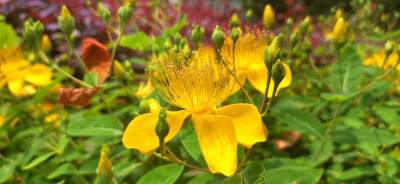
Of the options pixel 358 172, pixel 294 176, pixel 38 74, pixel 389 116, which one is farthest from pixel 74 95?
pixel 389 116

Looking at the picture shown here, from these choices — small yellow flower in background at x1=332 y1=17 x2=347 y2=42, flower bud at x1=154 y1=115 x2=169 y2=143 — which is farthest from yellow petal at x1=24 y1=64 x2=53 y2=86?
small yellow flower in background at x1=332 y1=17 x2=347 y2=42

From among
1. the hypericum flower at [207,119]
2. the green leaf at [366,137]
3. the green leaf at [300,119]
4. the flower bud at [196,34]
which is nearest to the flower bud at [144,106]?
the hypericum flower at [207,119]

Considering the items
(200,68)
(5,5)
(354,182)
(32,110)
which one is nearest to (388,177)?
(354,182)

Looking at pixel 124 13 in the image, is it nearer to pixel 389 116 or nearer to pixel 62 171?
pixel 62 171

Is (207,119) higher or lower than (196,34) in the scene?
lower

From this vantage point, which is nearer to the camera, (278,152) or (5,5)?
(278,152)

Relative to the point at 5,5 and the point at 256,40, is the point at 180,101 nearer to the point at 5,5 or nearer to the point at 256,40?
the point at 256,40
